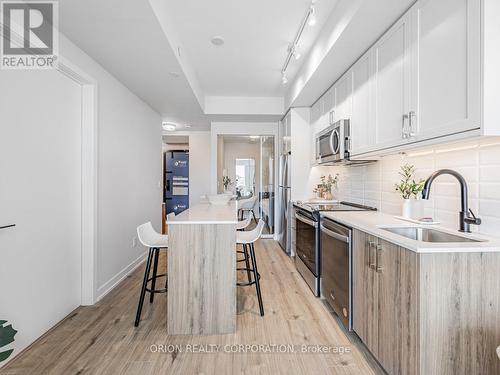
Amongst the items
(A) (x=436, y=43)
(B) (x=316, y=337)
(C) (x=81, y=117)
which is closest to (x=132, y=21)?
(C) (x=81, y=117)

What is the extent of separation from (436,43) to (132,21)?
201 cm

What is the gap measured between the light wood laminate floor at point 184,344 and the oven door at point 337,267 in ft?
0.59

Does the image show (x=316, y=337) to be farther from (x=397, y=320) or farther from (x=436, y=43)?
(x=436, y=43)

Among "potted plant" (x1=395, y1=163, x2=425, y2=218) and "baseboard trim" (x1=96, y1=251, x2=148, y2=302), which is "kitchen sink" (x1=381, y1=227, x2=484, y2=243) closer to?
"potted plant" (x1=395, y1=163, x2=425, y2=218)

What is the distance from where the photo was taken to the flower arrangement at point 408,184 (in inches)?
80.4

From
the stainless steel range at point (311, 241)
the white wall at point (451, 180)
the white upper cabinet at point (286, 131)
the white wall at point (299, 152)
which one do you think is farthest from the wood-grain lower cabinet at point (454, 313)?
the white upper cabinet at point (286, 131)

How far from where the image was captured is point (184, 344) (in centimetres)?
195

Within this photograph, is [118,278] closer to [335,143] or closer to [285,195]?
[285,195]

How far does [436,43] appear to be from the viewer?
4.99 ft

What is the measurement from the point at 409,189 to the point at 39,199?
9.32 feet

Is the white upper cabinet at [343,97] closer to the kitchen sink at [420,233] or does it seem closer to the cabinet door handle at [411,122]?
the cabinet door handle at [411,122]

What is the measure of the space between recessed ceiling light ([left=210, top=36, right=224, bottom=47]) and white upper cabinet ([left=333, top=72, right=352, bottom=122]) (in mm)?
1359

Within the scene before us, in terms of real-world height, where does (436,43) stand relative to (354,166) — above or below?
above

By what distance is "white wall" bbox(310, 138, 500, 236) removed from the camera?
1535 millimetres
